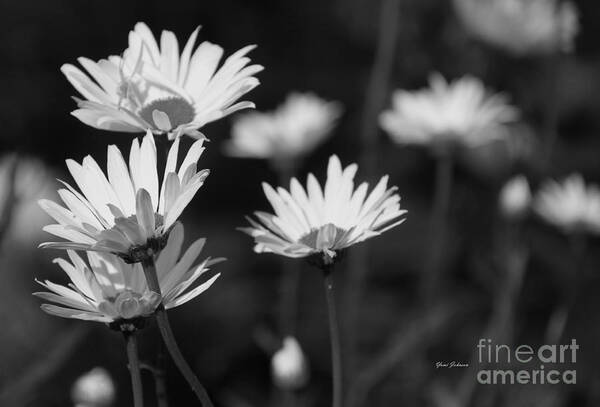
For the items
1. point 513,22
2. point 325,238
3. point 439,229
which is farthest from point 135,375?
point 513,22

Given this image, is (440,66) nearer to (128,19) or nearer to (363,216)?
(128,19)

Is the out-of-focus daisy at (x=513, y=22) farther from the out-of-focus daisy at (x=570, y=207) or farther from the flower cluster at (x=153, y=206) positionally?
the flower cluster at (x=153, y=206)

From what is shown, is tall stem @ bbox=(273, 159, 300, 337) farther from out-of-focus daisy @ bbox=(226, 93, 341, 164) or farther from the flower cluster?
the flower cluster

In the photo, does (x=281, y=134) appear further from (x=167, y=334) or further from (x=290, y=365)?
(x=167, y=334)

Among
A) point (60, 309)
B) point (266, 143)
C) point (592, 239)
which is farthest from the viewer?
point (592, 239)

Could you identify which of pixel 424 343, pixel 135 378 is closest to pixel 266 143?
pixel 424 343
